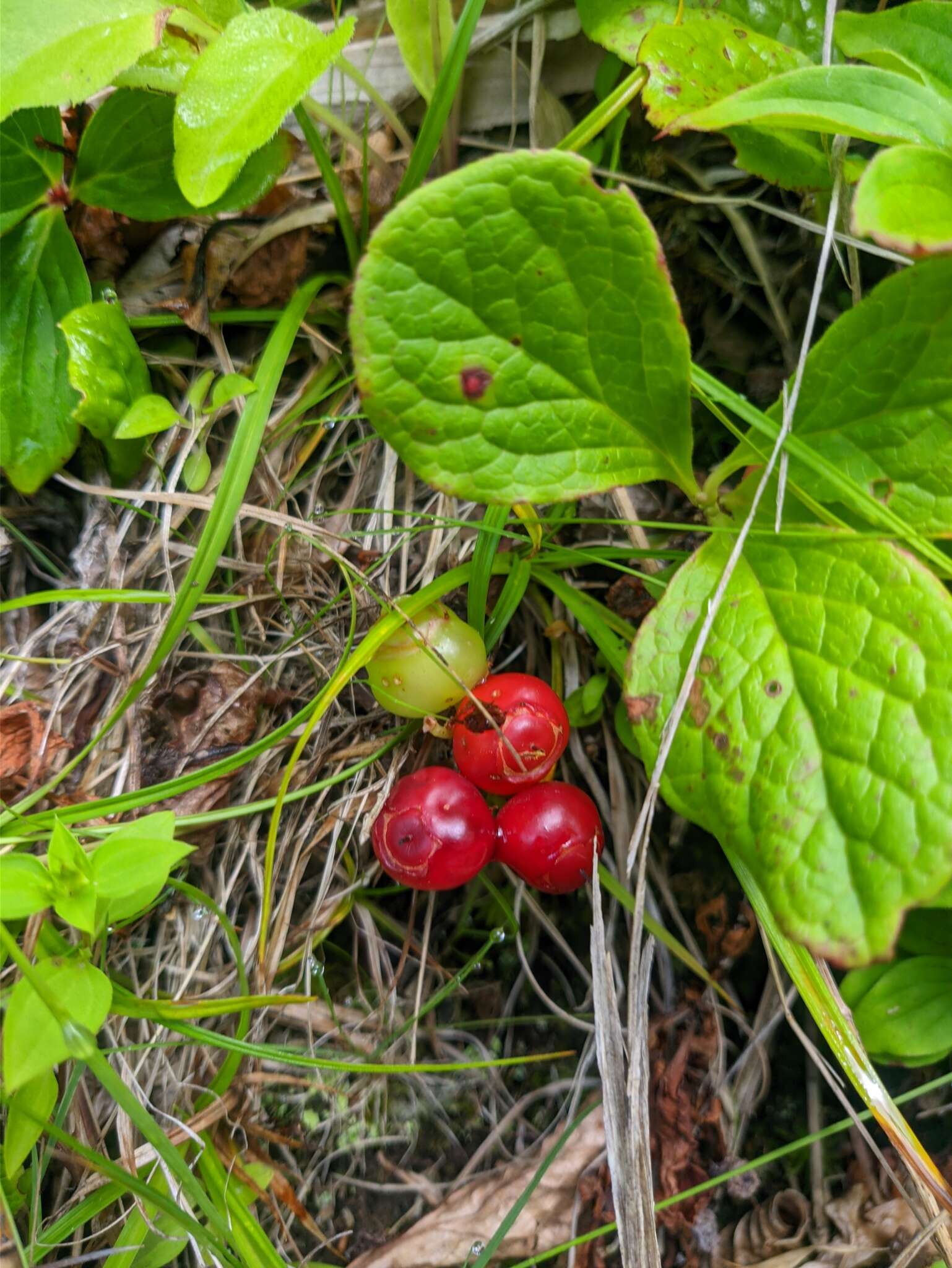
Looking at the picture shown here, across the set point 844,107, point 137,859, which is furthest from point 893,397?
point 137,859

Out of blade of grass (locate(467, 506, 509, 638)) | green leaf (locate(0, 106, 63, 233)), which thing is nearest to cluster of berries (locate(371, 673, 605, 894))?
blade of grass (locate(467, 506, 509, 638))

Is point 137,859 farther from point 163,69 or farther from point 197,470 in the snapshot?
point 163,69

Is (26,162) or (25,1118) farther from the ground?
(26,162)

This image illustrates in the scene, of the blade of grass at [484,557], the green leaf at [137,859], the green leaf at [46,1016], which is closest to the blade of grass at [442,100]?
the blade of grass at [484,557]

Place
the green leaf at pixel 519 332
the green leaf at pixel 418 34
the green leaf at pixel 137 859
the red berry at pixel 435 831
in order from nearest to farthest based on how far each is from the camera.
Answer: the green leaf at pixel 519 332 → the green leaf at pixel 137 859 → the red berry at pixel 435 831 → the green leaf at pixel 418 34

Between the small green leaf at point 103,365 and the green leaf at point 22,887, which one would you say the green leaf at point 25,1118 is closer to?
the green leaf at point 22,887

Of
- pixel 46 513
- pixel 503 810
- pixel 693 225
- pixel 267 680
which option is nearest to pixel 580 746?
pixel 503 810
